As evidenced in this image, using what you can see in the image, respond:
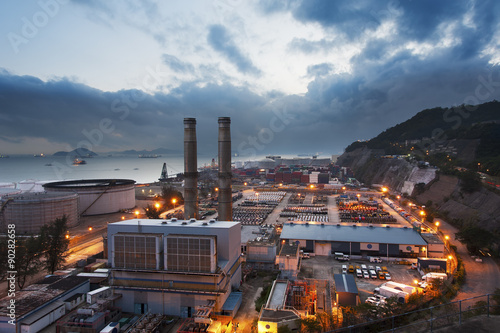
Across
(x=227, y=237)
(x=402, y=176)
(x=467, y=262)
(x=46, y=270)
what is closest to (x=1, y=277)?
(x=46, y=270)

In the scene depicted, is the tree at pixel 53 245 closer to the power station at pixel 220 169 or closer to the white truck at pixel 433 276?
the power station at pixel 220 169

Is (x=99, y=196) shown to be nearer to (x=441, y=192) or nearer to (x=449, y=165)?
(x=441, y=192)

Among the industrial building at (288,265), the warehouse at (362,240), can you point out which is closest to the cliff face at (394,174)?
the warehouse at (362,240)

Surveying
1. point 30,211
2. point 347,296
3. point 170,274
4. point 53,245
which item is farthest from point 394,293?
point 30,211

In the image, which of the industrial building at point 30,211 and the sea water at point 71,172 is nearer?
the industrial building at point 30,211

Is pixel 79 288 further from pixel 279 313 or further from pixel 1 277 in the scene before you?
pixel 279 313

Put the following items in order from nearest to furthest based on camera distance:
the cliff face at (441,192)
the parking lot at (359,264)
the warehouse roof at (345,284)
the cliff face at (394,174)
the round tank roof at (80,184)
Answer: the warehouse roof at (345,284)
the parking lot at (359,264)
the cliff face at (441,192)
the round tank roof at (80,184)
the cliff face at (394,174)
